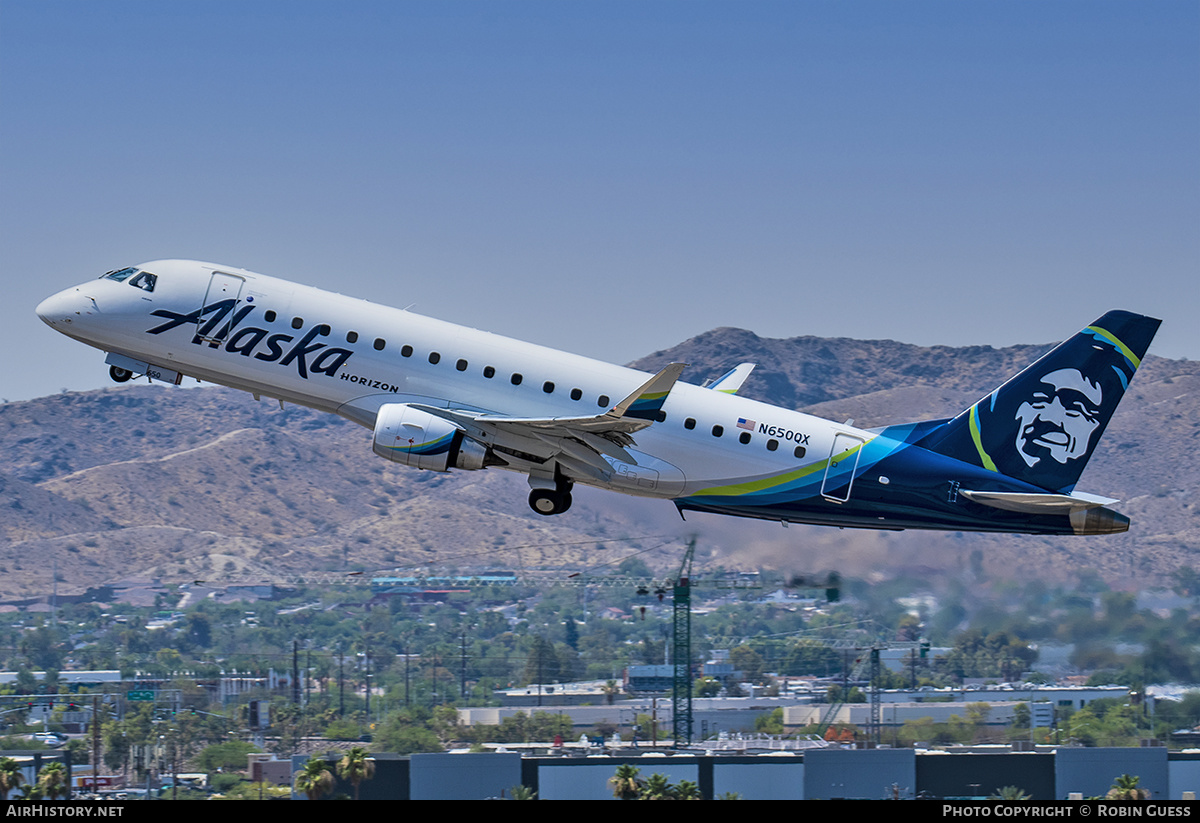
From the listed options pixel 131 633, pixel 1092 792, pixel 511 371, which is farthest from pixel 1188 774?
pixel 131 633

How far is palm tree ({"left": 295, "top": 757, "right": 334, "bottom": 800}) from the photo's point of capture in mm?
68312

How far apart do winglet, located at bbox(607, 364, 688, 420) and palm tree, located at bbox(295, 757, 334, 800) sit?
134 ft

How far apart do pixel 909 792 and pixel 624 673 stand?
57.4 meters

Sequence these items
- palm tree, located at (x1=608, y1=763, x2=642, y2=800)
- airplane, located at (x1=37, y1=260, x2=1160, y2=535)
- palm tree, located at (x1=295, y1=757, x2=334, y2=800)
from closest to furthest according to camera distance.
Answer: airplane, located at (x1=37, y1=260, x2=1160, y2=535), palm tree, located at (x1=608, y1=763, x2=642, y2=800), palm tree, located at (x1=295, y1=757, x2=334, y2=800)

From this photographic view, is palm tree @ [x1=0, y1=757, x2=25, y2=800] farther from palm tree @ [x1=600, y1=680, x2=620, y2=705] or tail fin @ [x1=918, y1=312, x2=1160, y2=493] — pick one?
tail fin @ [x1=918, y1=312, x2=1160, y2=493]

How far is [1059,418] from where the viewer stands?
41.7m

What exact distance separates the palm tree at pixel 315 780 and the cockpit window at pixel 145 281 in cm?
3696

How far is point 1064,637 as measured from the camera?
192ft

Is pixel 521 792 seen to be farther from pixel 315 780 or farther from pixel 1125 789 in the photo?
pixel 1125 789

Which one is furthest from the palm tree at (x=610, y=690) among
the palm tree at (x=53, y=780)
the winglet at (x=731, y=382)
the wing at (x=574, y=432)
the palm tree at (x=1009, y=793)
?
the wing at (x=574, y=432)

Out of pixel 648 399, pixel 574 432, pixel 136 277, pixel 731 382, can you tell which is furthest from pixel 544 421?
pixel 136 277

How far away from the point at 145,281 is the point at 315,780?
37214mm

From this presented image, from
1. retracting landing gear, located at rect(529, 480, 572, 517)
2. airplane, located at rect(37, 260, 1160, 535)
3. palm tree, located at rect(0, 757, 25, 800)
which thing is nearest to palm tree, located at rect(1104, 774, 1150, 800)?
airplane, located at rect(37, 260, 1160, 535)

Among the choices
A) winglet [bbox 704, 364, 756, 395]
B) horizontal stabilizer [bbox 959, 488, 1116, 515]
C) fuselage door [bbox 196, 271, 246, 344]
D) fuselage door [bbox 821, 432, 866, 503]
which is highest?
fuselage door [bbox 196, 271, 246, 344]
